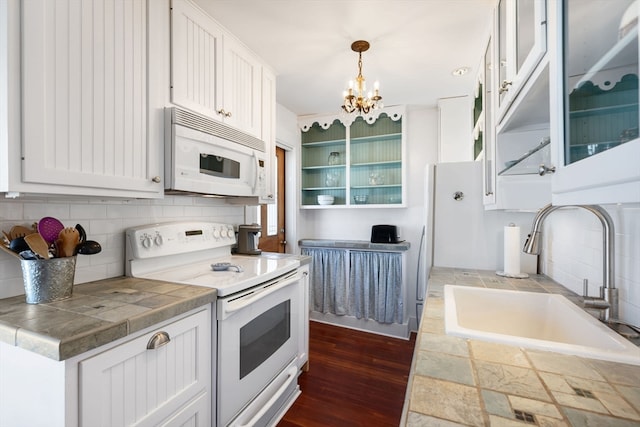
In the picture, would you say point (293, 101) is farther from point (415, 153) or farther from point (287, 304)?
point (287, 304)

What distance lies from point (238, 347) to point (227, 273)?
1.32 ft

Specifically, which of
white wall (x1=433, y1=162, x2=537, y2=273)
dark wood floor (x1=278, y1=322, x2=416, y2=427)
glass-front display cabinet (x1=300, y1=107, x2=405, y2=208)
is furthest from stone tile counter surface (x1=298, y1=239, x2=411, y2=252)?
dark wood floor (x1=278, y1=322, x2=416, y2=427)

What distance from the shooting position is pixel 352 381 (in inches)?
85.0

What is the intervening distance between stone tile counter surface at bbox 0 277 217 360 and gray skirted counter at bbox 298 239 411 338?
205cm

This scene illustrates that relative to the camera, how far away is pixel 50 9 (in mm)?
1012

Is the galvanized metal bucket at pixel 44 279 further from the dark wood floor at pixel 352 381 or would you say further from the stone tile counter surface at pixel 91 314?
the dark wood floor at pixel 352 381

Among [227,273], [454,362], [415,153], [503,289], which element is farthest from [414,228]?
[454,362]

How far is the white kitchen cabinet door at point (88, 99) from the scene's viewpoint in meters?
0.98

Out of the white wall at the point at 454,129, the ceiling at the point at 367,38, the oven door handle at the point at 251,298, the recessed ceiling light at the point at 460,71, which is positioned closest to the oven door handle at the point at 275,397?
the oven door handle at the point at 251,298

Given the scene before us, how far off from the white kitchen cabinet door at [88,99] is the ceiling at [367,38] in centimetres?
63

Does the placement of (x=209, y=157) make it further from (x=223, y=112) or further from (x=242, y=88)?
(x=242, y=88)

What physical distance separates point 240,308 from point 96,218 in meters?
0.86

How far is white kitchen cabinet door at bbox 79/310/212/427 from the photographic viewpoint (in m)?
0.86

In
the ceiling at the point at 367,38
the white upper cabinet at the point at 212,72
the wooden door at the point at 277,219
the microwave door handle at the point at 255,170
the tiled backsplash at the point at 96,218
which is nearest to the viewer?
the tiled backsplash at the point at 96,218
